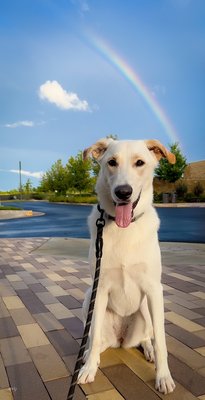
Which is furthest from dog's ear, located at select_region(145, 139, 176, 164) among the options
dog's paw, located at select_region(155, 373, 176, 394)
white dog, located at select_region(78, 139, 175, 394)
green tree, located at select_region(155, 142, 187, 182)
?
green tree, located at select_region(155, 142, 187, 182)

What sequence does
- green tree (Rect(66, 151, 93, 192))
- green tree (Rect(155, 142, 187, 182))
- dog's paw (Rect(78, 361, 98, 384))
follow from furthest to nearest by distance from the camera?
green tree (Rect(66, 151, 93, 192)) < green tree (Rect(155, 142, 187, 182)) < dog's paw (Rect(78, 361, 98, 384))

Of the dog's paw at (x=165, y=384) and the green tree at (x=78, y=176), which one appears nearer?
the dog's paw at (x=165, y=384)

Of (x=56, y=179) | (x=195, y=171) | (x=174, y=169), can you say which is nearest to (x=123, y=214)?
(x=174, y=169)

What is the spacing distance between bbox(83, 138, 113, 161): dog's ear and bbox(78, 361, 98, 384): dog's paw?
146 centimetres

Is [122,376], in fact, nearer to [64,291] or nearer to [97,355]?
[97,355]

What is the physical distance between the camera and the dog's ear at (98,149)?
2.58 metres

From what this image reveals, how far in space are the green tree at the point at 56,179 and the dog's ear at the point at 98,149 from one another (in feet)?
155

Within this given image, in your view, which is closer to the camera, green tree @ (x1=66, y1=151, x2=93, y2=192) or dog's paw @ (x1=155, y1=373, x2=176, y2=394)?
dog's paw @ (x1=155, y1=373, x2=176, y2=394)

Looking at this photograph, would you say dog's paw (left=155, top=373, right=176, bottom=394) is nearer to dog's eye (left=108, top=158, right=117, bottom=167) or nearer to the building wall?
dog's eye (left=108, top=158, right=117, bottom=167)

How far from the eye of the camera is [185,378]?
250 centimetres

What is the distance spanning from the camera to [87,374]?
8.07ft

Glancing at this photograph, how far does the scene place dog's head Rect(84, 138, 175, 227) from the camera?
2.24 m

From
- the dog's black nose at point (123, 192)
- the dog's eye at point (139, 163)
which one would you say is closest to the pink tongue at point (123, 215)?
the dog's black nose at point (123, 192)

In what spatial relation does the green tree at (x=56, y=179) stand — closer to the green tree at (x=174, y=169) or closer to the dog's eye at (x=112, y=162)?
the green tree at (x=174, y=169)
